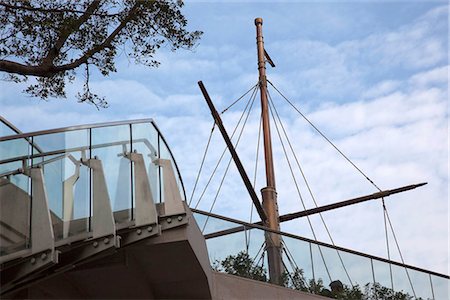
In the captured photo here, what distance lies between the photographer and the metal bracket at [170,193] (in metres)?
11.1

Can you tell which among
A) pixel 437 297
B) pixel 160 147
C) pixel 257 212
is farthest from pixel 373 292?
pixel 160 147

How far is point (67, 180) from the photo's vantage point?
33.8 ft

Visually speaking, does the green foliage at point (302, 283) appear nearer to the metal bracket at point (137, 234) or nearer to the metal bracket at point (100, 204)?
the metal bracket at point (137, 234)

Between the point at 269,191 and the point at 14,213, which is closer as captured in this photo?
the point at 14,213

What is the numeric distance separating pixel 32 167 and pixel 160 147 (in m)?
2.54

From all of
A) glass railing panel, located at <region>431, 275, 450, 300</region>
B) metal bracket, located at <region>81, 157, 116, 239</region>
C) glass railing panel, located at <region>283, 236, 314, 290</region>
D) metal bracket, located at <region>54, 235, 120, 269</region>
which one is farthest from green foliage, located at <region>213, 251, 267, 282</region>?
glass railing panel, located at <region>431, 275, 450, 300</region>

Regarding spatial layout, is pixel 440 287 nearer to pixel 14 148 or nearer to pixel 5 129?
pixel 5 129

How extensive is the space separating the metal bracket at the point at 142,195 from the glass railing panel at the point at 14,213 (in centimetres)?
162

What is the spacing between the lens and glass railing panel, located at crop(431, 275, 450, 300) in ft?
58.5

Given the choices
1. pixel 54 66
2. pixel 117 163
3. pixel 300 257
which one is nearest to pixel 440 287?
pixel 300 257

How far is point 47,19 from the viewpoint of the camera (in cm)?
1307

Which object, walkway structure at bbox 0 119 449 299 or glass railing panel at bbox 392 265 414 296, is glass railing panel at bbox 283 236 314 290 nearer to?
walkway structure at bbox 0 119 449 299

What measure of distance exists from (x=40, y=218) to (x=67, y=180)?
851 mm

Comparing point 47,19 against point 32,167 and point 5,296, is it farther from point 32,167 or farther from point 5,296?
point 5,296
